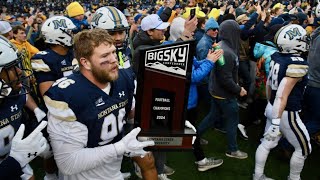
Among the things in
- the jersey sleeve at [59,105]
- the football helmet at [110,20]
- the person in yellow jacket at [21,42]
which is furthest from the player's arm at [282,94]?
the person in yellow jacket at [21,42]

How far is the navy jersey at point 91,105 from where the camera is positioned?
2033mm

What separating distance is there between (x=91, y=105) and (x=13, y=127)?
63 cm

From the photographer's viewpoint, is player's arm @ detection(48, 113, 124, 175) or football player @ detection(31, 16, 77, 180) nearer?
player's arm @ detection(48, 113, 124, 175)

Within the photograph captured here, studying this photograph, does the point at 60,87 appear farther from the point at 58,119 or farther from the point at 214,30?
the point at 214,30

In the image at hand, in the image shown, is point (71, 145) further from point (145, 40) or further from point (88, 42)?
point (145, 40)

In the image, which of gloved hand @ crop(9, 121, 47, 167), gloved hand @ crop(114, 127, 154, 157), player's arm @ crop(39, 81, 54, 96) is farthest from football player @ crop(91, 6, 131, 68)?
gloved hand @ crop(9, 121, 47, 167)

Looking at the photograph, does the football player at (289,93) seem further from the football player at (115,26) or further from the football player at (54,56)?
the football player at (54,56)

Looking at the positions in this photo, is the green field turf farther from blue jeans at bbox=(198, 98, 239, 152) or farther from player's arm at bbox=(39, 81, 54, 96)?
player's arm at bbox=(39, 81, 54, 96)

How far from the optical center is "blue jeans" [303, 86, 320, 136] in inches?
165

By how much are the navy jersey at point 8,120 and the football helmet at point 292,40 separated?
2.57 m

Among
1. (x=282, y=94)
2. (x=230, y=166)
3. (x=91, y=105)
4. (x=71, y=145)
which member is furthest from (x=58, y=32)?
(x=230, y=166)

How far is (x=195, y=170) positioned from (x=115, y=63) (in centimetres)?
249

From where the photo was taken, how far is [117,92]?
2279mm

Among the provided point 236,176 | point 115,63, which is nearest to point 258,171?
point 236,176
